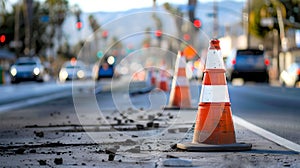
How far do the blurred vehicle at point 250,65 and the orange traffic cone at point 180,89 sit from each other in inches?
1001

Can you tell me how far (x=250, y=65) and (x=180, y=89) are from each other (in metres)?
25.6

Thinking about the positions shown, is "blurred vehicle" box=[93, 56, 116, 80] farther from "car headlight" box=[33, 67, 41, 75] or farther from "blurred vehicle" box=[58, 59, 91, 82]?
"car headlight" box=[33, 67, 41, 75]

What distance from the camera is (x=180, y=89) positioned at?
18453mm

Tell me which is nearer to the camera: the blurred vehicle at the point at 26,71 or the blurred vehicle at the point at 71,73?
the blurred vehicle at the point at 26,71

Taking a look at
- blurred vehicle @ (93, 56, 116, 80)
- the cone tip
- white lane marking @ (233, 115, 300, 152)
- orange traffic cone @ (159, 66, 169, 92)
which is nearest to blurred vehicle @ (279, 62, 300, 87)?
orange traffic cone @ (159, 66, 169, 92)

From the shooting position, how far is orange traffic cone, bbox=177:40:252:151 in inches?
359

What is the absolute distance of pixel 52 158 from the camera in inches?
342

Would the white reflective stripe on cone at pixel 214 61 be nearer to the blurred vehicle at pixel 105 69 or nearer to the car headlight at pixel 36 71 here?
the car headlight at pixel 36 71

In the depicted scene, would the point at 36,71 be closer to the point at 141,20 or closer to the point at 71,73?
the point at 71,73

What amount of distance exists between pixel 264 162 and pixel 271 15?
87.5m

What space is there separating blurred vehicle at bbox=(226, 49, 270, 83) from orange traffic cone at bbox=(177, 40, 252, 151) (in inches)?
1348

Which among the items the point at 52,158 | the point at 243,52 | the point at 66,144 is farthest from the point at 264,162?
the point at 243,52

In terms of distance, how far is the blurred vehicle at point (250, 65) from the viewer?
143 ft

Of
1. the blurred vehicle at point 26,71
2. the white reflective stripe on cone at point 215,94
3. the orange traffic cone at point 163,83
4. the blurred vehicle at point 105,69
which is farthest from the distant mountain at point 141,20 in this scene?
the blurred vehicle at point 26,71
